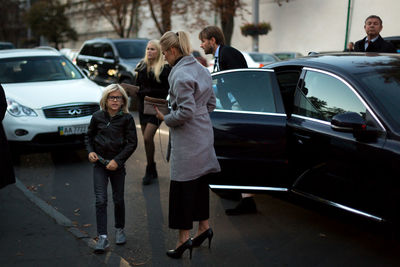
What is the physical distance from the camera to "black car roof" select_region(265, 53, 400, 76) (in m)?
4.14

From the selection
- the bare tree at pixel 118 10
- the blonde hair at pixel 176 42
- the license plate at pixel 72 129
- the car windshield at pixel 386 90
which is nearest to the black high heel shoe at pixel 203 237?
the blonde hair at pixel 176 42

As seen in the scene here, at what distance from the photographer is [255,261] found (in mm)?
3928

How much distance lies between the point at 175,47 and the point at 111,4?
32905mm

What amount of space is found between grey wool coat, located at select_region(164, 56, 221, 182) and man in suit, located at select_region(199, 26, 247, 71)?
1901 millimetres

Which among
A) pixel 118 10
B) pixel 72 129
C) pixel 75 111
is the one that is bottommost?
pixel 72 129

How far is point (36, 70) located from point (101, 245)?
507cm

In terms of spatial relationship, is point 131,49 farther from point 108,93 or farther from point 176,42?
point 176,42

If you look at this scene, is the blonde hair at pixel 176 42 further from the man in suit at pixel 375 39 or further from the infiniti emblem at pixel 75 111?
the infiniti emblem at pixel 75 111

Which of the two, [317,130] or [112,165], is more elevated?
[317,130]

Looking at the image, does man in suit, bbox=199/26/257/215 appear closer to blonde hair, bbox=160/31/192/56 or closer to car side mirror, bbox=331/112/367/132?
blonde hair, bbox=160/31/192/56

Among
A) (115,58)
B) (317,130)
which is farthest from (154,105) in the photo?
(115,58)

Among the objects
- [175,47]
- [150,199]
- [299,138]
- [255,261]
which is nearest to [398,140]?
[299,138]

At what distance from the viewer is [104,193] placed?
4164mm

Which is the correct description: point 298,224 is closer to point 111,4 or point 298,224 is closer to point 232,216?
point 232,216
